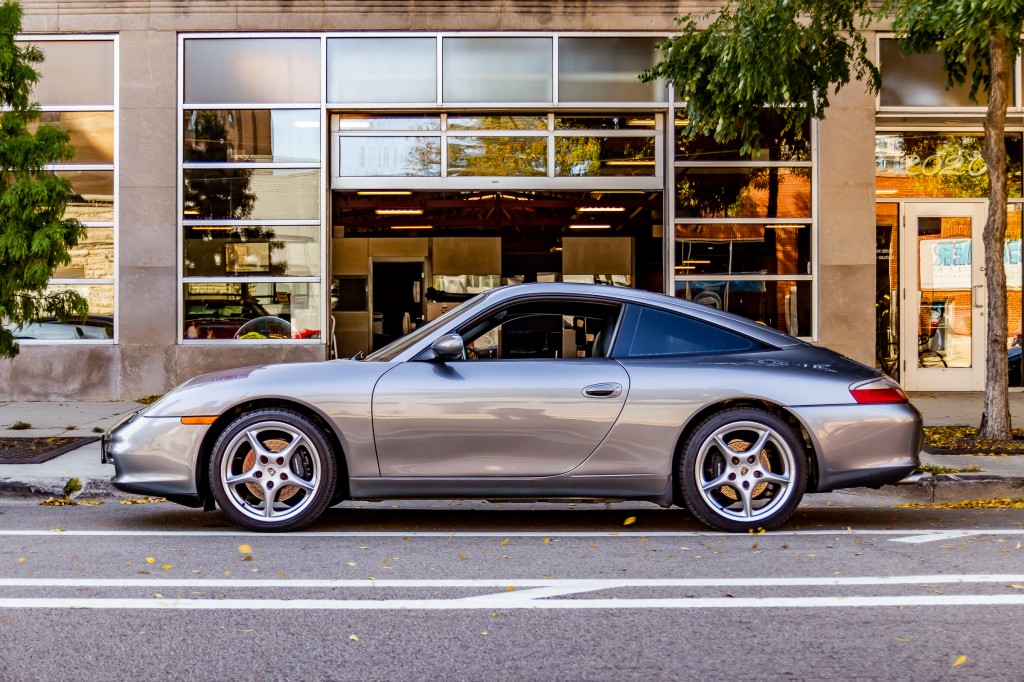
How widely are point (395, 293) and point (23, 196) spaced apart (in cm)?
1197

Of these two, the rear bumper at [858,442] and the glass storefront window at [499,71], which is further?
the glass storefront window at [499,71]

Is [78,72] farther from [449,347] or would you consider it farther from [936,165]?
[936,165]

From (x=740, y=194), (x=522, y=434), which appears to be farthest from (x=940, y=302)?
(x=522, y=434)

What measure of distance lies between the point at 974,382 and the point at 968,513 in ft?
26.7

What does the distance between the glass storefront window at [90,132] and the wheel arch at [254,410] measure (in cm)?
865

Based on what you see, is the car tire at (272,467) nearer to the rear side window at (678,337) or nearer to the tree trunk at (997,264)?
the rear side window at (678,337)

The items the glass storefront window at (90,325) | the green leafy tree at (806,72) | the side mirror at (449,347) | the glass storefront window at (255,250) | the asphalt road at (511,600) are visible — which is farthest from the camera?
the glass storefront window at (255,250)

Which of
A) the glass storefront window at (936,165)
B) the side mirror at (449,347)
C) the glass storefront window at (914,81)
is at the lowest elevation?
the side mirror at (449,347)

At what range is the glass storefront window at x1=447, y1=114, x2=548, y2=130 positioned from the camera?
1380 centimetres

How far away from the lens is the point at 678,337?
6137 millimetres

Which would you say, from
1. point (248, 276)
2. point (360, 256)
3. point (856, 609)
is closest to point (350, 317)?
point (360, 256)

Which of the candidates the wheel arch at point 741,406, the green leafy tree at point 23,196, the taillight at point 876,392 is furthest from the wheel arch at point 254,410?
the green leafy tree at point 23,196

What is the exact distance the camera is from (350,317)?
67.1 ft

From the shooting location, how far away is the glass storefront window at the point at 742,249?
1376 centimetres
